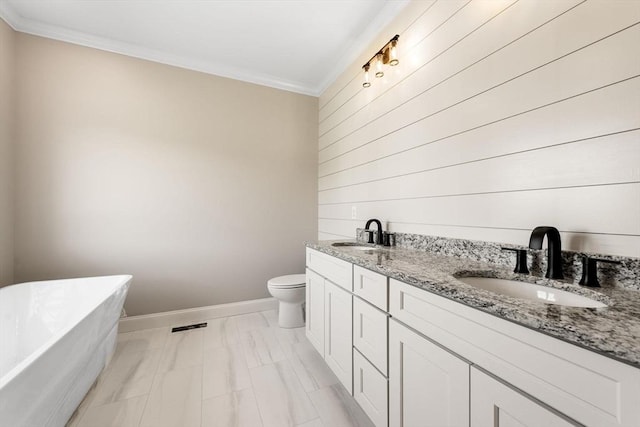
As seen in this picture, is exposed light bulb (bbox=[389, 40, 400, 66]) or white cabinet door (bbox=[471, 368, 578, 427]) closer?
white cabinet door (bbox=[471, 368, 578, 427])

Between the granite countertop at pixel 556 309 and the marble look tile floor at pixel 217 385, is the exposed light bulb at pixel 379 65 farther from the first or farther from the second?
the marble look tile floor at pixel 217 385

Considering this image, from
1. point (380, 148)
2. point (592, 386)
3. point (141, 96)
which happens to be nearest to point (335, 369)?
point (592, 386)

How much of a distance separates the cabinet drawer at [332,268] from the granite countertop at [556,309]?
1.12 feet

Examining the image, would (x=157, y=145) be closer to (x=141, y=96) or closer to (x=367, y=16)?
(x=141, y=96)

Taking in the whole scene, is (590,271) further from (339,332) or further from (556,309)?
(339,332)

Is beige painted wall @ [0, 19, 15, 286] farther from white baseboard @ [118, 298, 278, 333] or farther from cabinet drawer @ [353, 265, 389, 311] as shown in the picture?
cabinet drawer @ [353, 265, 389, 311]

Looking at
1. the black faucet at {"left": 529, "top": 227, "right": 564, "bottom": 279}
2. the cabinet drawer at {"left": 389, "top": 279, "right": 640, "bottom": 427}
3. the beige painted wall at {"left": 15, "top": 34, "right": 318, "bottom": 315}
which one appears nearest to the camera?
the cabinet drawer at {"left": 389, "top": 279, "right": 640, "bottom": 427}

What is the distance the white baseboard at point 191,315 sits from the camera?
2307 millimetres

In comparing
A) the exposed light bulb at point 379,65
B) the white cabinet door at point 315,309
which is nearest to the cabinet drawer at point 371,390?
the white cabinet door at point 315,309

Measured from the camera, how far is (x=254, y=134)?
9.06 ft

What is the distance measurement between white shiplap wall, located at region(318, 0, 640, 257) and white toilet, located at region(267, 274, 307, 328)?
1.04m

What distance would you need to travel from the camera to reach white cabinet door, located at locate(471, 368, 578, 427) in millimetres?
548

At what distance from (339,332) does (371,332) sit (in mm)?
359

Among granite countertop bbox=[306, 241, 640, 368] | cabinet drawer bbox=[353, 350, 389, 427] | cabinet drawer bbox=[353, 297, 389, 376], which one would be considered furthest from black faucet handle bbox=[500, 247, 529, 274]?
cabinet drawer bbox=[353, 350, 389, 427]
